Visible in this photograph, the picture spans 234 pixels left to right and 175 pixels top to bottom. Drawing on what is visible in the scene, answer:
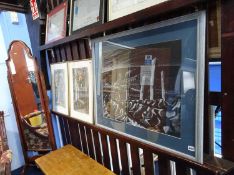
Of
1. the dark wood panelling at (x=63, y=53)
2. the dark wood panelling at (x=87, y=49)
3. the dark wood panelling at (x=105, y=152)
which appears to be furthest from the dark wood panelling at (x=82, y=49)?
the dark wood panelling at (x=105, y=152)

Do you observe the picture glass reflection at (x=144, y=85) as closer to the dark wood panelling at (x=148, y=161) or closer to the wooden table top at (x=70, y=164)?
the dark wood panelling at (x=148, y=161)

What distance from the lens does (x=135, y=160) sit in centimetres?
127

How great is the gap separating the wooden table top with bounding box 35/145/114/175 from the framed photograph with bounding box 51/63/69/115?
386 millimetres

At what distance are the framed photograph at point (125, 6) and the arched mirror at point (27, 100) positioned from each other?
4.27 ft

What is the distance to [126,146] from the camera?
1319mm

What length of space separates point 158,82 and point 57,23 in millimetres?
1284

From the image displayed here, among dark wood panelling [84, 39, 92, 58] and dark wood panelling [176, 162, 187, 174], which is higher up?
dark wood panelling [84, 39, 92, 58]

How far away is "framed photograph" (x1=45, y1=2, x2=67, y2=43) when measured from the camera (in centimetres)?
179

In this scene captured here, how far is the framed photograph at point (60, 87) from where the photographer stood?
6.35ft

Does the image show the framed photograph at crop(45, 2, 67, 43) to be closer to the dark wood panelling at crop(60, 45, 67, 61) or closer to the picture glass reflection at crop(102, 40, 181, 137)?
the dark wood panelling at crop(60, 45, 67, 61)

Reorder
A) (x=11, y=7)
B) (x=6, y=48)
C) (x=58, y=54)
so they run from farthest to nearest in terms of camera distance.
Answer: (x=6, y=48), (x=11, y=7), (x=58, y=54)

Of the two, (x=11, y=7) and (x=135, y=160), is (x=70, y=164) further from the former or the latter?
(x=11, y=7)

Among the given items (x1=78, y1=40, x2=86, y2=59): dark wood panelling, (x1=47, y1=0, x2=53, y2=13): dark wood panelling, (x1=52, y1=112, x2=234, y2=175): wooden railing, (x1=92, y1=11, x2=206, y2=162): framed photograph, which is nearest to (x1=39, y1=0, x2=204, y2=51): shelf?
(x1=92, y1=11, x2=206, y2=162): framed photograph

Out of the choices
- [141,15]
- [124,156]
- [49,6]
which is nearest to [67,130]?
[124,156]
